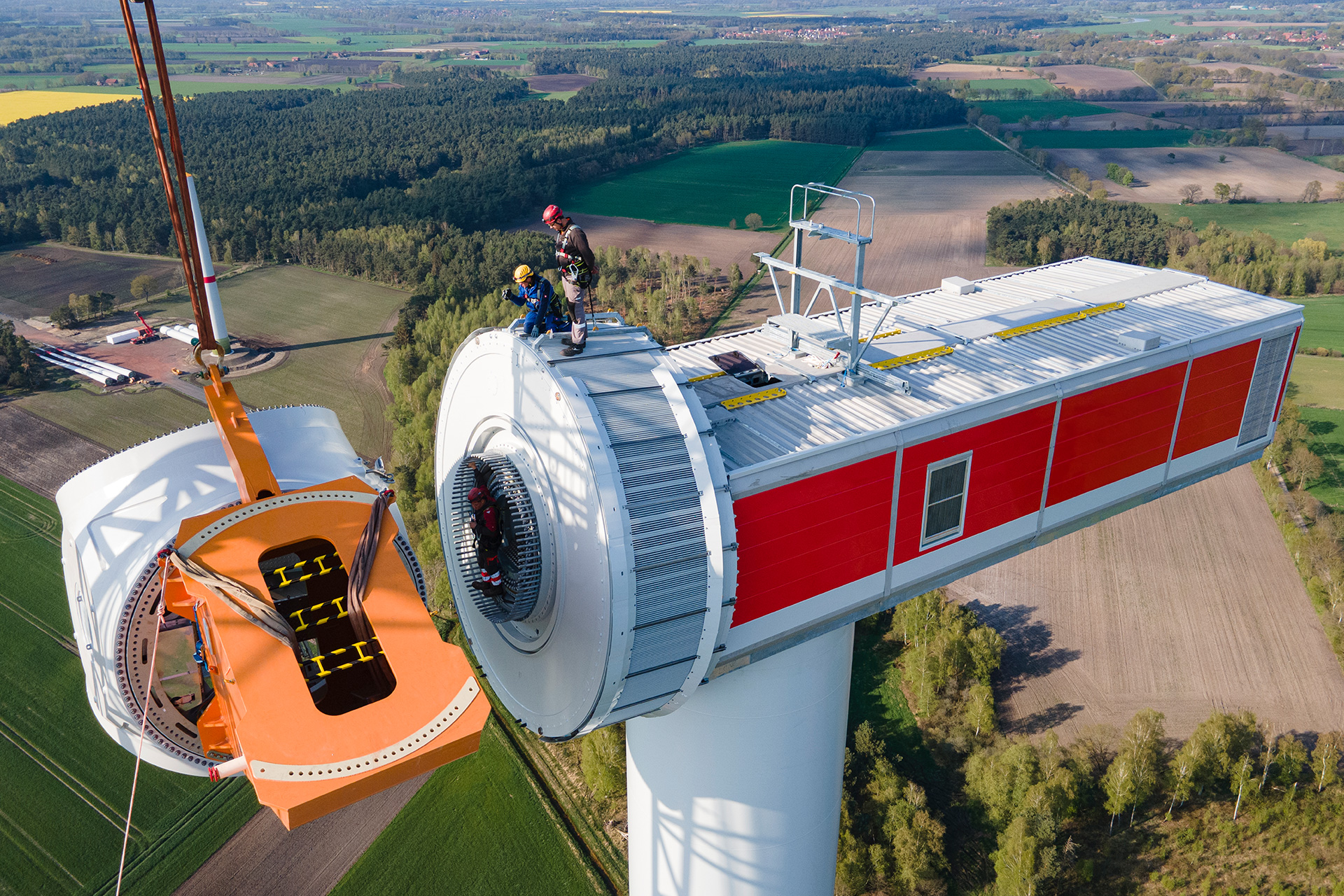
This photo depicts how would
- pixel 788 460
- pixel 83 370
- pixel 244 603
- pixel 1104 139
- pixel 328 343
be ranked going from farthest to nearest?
pixel 1104 139
pixel 328 343
pixel 83 370
pixel 788 460
pixel 244 603

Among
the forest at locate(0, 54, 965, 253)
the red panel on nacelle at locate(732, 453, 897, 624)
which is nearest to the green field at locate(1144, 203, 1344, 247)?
the forest at locate(0, 54, 965, 253)

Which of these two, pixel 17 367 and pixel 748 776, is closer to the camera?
pixel 748 776

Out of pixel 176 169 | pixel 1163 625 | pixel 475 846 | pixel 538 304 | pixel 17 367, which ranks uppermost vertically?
pixel 176 169

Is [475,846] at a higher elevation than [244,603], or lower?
lower

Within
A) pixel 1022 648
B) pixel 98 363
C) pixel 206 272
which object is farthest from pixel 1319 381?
pixel 98 363

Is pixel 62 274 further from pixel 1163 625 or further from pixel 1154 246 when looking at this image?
pixel 1154 246

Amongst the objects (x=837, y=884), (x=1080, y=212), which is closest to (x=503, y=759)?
(x=837, y=884)

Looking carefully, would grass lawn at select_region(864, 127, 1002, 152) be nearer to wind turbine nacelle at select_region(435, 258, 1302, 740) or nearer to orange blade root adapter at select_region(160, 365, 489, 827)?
wind turbine nacelle at select_region(435, 258, 1302, 740)
